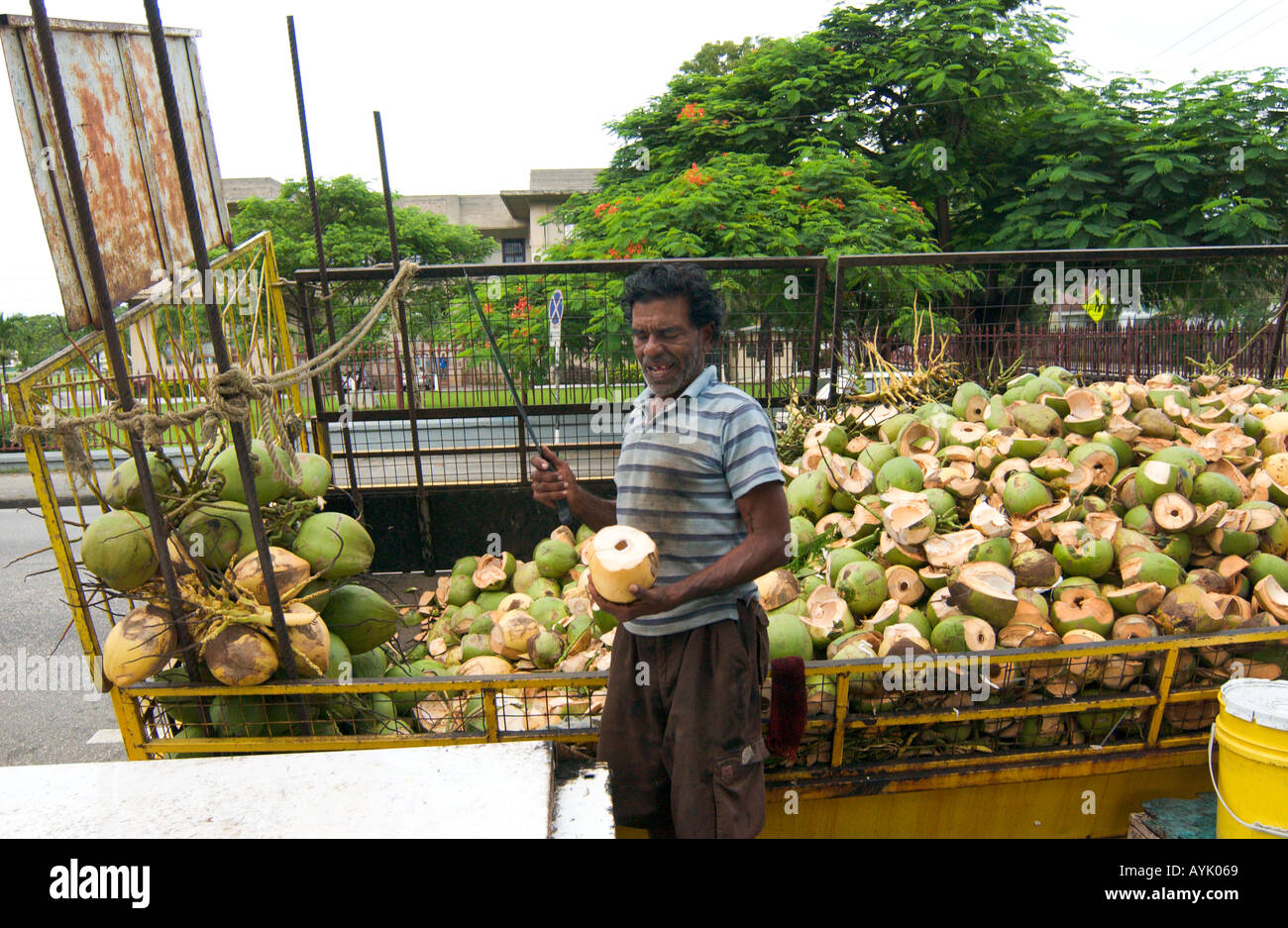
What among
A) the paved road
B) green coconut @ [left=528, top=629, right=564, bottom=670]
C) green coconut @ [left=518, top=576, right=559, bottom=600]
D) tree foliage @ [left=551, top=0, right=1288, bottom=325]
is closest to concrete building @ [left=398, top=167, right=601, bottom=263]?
tree foliage @ [left=551, top=0, right=1288, bottom=325]

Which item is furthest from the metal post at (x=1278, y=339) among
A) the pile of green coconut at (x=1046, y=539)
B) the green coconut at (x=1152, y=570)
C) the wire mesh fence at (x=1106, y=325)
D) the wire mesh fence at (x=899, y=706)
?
the wire mesh fence at (x=899, y=706)

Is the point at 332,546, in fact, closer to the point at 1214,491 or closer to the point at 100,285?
the point at 100,285

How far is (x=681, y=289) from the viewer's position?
6.37 ft

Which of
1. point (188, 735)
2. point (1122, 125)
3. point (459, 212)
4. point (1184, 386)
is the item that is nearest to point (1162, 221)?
point (1122, 125)

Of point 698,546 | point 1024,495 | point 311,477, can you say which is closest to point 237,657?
point 311,477

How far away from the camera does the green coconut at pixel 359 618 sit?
262 cm

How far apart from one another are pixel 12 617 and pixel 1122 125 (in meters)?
14.5

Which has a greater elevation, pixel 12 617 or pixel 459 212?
pixel 459 212

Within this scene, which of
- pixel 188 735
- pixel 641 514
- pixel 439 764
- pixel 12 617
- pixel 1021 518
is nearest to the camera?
pixel 439 764

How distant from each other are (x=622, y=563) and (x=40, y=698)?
16.0 ft

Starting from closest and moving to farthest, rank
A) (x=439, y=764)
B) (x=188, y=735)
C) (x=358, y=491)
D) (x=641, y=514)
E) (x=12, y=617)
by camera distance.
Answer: (x=439, y=764)
(x=641, y=514)
(x=188, y=735)
(x=358, y=491)
(x=12, y=617)

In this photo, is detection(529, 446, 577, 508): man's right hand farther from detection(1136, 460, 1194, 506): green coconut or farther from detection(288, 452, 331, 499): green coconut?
detection(1136, 460, 1194, 506): green coconut

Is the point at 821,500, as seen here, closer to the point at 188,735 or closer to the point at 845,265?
the point at 845,265

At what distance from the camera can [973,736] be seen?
8.41 ft
